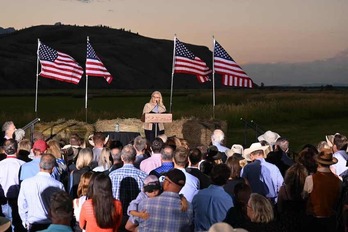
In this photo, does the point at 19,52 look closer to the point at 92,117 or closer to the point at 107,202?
the point at 92,117

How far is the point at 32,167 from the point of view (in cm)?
932

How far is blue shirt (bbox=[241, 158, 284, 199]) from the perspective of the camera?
9.57m

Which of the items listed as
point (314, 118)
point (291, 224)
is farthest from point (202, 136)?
point (314, 118)

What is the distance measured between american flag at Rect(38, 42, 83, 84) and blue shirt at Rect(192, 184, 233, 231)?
12470 millimetres

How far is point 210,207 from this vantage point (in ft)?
24.6

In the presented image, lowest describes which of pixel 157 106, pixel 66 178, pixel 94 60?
pixel 66 178

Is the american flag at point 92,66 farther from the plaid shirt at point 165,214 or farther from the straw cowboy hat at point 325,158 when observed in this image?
the plaid shirt at point 165,214

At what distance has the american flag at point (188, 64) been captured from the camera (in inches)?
764

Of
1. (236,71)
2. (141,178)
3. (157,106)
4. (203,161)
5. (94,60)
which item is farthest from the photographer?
(94,60)

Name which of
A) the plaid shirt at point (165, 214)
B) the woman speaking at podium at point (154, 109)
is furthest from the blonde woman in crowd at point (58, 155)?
the woman speaking at podium at point (154, 109)

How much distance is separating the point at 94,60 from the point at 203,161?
11.1m

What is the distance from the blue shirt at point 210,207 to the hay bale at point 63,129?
487 inches

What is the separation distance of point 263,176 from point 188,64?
34.0ft

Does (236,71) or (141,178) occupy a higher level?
(236,71)
